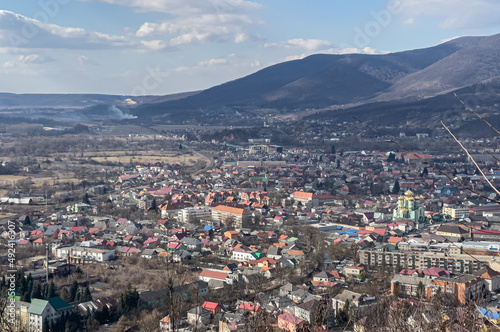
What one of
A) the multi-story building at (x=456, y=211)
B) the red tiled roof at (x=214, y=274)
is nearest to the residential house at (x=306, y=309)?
the red tiled roof at (x=214, y=274)

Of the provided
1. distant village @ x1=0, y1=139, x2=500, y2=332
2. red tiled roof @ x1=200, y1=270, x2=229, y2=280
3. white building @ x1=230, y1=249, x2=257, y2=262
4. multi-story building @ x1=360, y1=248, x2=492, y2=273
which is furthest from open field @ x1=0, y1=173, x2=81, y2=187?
multi-story building @ x1=360, y1=248, x2=492, y2=273

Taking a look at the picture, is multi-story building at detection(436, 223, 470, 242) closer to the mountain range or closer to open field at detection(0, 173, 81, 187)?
open field at detection(0, 173, 81, 187)

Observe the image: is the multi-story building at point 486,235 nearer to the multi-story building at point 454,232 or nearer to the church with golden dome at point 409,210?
the multi-story building at point 454,232

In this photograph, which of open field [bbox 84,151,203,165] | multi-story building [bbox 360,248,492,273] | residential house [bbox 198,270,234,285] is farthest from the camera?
open field [bbox 84,151,203,165]

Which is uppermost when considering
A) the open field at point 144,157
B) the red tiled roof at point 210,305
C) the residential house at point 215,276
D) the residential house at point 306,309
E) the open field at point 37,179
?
the residential house at point 306,309

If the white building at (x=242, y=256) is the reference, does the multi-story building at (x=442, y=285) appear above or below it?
above

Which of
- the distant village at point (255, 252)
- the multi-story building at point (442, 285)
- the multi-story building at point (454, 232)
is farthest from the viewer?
the multi-story building at point (454, 232)

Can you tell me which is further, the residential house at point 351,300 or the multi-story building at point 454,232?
the multi-story building at point 454,232
